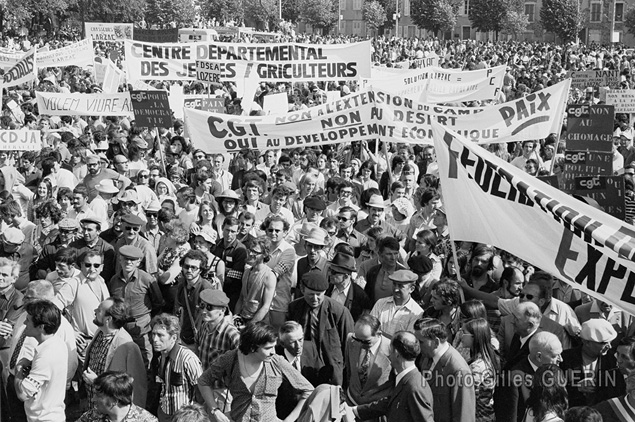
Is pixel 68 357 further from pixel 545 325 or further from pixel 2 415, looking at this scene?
pixel 545 325

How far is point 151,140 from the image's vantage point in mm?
16125

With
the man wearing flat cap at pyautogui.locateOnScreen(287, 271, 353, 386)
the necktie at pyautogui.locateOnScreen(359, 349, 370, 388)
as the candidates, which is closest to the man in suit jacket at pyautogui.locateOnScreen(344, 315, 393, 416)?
the necktie at pyautogui.locateOnScreen(359, 349, 370, 388)

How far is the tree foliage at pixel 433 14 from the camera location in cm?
8438

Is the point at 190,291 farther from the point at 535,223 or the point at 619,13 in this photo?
the point at 619,13

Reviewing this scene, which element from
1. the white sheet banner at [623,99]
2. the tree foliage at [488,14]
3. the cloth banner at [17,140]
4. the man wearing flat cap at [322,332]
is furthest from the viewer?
the tree foliage at [488,14]

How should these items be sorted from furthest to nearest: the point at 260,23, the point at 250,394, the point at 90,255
Answer: the point at 260,23, the point at 90,255, the point at 250,394

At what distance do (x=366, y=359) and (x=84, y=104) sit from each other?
10.5 meters

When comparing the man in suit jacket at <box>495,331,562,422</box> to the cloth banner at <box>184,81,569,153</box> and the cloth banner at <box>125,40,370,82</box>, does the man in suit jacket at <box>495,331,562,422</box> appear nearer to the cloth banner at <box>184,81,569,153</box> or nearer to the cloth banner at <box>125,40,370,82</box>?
the cloth banner at <box>184,81,569,153</box>

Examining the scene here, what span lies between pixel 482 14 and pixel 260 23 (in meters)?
20.7

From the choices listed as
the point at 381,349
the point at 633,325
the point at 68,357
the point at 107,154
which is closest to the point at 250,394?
the point at 381,349

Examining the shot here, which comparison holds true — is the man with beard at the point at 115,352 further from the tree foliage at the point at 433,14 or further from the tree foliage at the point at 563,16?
the tree foliage at the point at 433,14

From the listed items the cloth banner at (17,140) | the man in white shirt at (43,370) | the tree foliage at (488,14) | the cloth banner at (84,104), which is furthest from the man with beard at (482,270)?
the tree foliage at (488,14)

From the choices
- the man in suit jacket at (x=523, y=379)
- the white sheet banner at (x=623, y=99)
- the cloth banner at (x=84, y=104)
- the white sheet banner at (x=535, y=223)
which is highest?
the white sheet banner at (x=535, y=223)

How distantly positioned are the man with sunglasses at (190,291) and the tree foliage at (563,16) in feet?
241
